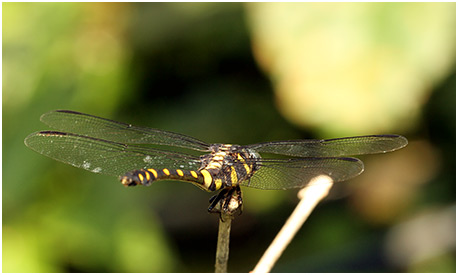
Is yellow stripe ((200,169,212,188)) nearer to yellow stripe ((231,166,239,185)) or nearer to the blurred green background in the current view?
yellow stripe ((231,166,239,185))

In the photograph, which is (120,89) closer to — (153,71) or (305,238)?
(153,71)

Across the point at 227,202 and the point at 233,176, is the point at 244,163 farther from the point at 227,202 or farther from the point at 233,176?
the point at 227,202

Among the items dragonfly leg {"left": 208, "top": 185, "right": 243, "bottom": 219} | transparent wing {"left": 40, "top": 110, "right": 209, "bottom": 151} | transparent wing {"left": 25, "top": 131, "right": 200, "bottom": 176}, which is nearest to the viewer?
dragonfly leg {"left": 208, "top": 185, "right": 243, "bottom": 219}

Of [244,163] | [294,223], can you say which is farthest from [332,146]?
[294,223]

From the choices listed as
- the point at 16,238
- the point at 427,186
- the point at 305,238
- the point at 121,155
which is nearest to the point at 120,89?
the point at 16,238

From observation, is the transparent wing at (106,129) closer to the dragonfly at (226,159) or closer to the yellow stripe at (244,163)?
the dragonfly at (226,159)

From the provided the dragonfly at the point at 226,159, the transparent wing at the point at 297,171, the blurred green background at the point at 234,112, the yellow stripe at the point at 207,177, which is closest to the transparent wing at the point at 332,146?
the dragonfly at the point at 226,159

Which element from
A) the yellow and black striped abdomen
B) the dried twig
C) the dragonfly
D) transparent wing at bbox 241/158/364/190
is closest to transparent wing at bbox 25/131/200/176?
the dragonfly
